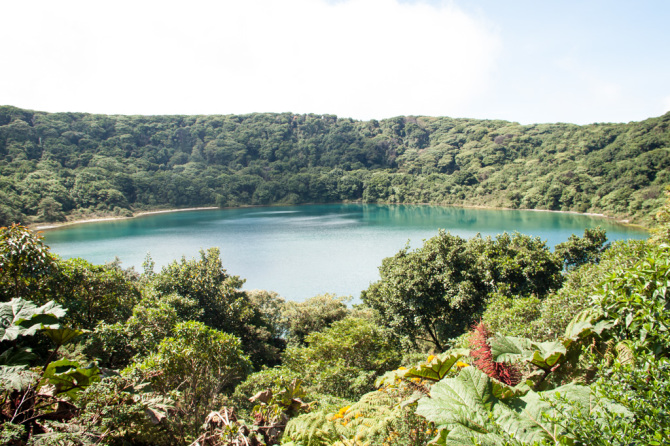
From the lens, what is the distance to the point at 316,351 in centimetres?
1157

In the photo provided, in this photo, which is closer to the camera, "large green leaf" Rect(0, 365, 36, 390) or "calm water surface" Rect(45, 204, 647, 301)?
"large green leaf" Rect(0, 365, 36, 390)

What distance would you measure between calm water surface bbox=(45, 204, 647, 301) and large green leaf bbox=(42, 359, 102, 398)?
24013 millimetres

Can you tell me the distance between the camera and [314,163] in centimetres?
14162

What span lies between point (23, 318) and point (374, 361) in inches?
364

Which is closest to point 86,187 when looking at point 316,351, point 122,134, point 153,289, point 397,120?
point 122,134

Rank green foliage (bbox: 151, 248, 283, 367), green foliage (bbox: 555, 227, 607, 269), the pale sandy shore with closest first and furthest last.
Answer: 1. green foliage (bbox: 151, 248, 283, 367)
2. green foliage (bbox: 555, 227, 607, 269)
3. the pale sandy shore

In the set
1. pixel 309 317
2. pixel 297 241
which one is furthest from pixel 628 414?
pixel 297 241

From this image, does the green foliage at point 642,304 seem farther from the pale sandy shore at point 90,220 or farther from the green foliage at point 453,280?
the pale sandy shore at point 90,220

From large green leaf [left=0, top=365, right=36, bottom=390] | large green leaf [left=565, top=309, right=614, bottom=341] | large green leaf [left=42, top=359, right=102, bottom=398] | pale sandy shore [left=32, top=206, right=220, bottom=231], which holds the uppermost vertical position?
large green leaf [left=565, top=309, right=614, bottom=341]

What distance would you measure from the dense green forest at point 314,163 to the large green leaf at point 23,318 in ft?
219

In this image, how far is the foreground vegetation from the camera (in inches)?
96.3

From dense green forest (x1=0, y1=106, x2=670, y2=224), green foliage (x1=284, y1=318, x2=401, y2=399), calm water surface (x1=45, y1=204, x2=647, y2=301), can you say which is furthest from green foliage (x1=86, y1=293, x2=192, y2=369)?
dense green forest (x1=0, y1=106, x2=670, y2=224)

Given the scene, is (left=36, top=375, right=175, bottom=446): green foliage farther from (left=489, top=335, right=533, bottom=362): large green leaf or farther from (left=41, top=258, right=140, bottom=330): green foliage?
(left=41, top=258, right=140, bottom=330): green foliage

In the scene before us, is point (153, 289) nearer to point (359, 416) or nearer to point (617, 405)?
point (359, 416)
